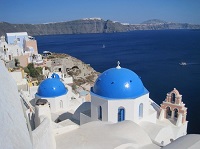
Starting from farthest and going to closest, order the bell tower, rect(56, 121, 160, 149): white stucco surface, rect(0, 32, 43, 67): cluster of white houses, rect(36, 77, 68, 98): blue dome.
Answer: rect(0, 32, 43, 67): cluster of white houses, rect(36, 77, 68, 98): blue dome, the bell tower, rect(56, 121, 160, 149): white stucco surface

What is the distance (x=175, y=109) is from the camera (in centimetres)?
1847

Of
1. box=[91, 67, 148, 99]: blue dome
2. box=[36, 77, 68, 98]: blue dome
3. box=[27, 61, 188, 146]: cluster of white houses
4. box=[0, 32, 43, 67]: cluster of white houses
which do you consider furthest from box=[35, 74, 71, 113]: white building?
box=[0, 32, 43, 67]: cluster of white houses

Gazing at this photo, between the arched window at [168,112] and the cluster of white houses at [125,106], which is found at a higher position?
the cluster of white houses at [125,106]

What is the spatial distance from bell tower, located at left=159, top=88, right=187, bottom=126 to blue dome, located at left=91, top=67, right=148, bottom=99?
13.1 feet

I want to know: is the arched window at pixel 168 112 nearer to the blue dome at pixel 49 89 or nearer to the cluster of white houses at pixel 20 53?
the blue dome at pixel 49 89

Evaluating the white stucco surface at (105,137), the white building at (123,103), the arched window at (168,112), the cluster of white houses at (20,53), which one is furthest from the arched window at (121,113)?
the cluster of white houses at (20,53)

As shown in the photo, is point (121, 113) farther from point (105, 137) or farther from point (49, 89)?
point (49, 89)

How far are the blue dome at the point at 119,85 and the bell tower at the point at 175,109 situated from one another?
4.01 meters

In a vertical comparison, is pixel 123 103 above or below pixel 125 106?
above

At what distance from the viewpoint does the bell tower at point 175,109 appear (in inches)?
694

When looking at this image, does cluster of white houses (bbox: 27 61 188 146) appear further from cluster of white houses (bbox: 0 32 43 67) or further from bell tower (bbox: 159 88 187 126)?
cluster of white houses (bbox: 0 32 43 67)

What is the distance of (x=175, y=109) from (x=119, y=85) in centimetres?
653

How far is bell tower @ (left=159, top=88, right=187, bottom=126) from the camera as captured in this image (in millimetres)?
17634

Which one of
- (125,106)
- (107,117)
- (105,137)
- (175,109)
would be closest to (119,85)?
(125,106)
